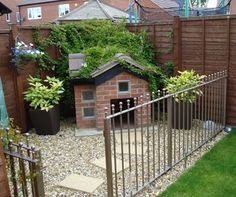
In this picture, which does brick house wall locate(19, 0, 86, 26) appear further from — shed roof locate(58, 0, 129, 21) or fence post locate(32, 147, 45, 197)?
fence post locate(32, 147, 45, 197)

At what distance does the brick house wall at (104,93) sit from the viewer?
19.9 ft

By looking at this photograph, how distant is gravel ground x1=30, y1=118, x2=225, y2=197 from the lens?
3906mm

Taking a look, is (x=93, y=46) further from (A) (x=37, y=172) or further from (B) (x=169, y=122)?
(A) (x=37, y=172)

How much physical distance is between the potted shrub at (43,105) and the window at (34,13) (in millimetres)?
27258

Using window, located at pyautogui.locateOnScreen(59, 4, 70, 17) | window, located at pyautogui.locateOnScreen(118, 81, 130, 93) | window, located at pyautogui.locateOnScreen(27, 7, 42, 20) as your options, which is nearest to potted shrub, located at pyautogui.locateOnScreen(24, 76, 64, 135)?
window, located at pyautogui.locateOnScreen(118, 81, 130, 93)

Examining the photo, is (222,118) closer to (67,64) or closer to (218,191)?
(218,191)

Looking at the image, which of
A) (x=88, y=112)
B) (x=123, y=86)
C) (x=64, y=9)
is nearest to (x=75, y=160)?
(x=88, y=112)

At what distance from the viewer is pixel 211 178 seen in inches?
162

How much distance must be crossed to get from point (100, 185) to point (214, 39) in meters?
3.59

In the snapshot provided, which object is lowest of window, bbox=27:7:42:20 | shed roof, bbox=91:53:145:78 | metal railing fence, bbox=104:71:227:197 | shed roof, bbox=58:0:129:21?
metal railing fence, bbox=104:71:227:197

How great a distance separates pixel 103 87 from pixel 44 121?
1273 millimetres

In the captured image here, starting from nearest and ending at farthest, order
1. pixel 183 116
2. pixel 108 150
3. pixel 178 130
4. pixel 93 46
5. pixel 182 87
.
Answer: pixel 108 150 → pixel 183 116 → pixel 178 130 → pixel 182 87 → pixel 93 46

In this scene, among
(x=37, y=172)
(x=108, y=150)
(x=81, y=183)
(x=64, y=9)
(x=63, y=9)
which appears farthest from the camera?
(x=63, y=9)

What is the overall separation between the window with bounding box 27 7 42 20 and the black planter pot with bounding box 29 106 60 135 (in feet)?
90.4
